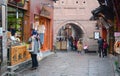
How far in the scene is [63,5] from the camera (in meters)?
48.2

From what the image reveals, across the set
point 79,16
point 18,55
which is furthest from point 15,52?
point 79,16

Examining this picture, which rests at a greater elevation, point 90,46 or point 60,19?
point 60,19

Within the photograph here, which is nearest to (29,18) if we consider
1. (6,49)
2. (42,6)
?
(42,6)

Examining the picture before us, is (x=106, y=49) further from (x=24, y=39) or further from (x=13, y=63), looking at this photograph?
(x=13, y=63)

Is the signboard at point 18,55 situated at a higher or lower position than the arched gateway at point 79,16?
lower

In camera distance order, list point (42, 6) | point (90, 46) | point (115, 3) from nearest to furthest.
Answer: point (115, 3) → point (42, 6) → point (90, 46)

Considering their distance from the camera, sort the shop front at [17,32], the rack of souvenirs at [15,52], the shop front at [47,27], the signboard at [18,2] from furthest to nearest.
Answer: the shop front at [47,27] → the signboard at [18,2] → the shop front at [17,32] → the rack of souvenirs at [15,52]

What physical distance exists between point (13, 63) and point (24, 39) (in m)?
4.52

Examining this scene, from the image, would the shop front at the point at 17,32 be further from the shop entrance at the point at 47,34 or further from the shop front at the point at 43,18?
the shop entrance at the point at 47,34

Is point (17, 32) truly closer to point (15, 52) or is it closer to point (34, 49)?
point (34, 49)

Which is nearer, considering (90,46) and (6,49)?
(6,49)

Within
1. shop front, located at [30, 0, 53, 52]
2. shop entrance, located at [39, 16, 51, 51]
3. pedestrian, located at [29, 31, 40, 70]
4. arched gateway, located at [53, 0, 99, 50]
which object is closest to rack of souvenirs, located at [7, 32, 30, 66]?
pedestrian, located at [29, 31, 40, 70]

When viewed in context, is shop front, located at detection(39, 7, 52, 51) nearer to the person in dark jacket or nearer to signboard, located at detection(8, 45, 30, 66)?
signboard, located at detection(8, 45, 30, 66)

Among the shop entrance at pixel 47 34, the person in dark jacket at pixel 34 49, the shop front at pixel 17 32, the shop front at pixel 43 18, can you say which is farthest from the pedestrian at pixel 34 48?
the shop entrance at pixel 47 34
